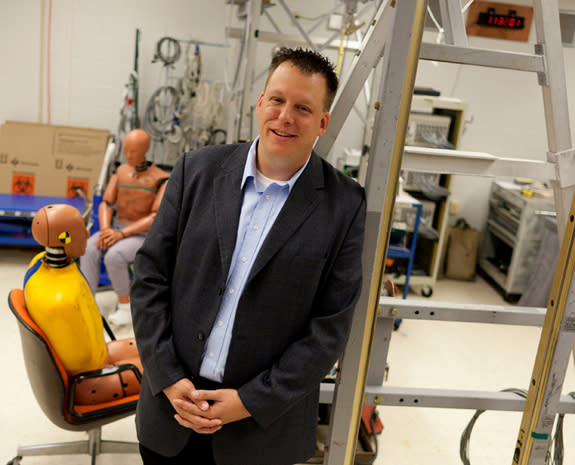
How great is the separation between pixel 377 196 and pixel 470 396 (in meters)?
0.78

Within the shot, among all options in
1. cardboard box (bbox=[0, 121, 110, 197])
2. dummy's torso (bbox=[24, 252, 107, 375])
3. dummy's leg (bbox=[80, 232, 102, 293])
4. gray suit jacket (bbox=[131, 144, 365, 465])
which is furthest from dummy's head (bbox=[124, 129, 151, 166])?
gray suit jacket (bbox=[131, 144, 365, 465])

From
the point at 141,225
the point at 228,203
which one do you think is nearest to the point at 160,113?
the point at 141,225

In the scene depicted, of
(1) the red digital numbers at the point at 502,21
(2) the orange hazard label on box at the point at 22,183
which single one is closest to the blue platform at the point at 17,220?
(2) the orange hazard label on box at the point at 22,183

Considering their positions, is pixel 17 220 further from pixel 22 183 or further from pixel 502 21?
pixel 502 21

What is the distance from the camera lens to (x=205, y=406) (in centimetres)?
152

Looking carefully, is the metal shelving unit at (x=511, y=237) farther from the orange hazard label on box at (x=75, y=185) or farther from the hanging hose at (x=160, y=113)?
the orange hazard label on box at (x=75, y=185)

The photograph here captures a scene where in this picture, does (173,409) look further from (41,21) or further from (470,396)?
(41,21)

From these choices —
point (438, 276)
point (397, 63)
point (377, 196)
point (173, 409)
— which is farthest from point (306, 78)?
point (438, 276)

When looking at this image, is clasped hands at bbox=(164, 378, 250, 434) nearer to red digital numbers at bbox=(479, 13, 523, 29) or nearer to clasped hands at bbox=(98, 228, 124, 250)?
clasped hands at bbox=(98, 228, 124, 250)

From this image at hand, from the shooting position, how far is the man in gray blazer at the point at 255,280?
1506 millimetres

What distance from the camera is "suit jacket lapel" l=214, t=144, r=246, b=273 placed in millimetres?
1518

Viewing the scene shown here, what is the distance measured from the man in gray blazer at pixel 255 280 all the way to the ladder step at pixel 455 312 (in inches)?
13.5

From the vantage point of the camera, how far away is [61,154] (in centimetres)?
568

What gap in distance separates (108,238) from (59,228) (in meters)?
1.91
